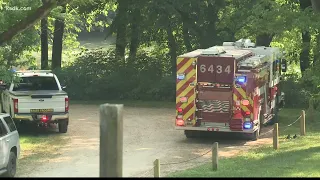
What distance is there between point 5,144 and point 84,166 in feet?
8.72

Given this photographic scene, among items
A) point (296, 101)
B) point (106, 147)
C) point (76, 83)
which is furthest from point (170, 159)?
point (76, 83)

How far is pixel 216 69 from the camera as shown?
64.2ft

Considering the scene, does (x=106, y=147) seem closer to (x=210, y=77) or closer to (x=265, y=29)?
(x=210, y=77)

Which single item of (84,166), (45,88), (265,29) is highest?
(265,29)

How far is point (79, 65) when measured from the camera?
38.1 metres

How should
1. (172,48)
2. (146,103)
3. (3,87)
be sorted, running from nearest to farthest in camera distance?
(3,87) → (146,103) → (172,48)

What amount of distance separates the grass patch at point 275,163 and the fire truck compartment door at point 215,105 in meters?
1.63

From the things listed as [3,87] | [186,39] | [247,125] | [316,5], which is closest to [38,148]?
[3,87]

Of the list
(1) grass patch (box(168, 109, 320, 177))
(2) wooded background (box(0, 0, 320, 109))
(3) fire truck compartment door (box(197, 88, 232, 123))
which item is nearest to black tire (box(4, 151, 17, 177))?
(1) grass patch (box(168, 109, 320, 177))

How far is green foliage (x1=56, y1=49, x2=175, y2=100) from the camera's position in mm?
36438

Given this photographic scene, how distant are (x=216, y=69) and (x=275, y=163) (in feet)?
17.1

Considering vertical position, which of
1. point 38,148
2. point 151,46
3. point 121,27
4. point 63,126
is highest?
point 121,27

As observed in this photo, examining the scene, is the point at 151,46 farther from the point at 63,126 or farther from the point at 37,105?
the point at 37,105

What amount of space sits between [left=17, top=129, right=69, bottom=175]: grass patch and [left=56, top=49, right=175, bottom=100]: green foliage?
13999 millimetres
